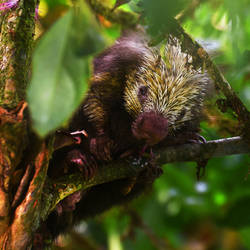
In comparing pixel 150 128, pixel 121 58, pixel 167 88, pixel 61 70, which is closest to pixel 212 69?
pixel 150 128

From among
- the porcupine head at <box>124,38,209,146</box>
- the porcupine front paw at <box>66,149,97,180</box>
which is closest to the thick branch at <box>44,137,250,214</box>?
the porcupine front paw at <box>66,149,97,180</box>

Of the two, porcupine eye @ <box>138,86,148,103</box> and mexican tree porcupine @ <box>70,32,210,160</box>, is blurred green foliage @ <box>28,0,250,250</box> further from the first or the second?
porcupine eye @ <box>138,86,148,103</box>

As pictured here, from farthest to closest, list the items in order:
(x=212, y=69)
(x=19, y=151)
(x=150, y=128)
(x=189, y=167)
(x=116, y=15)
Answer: (x=189, y=167), (x=116, y=15), (x=150, y=128), (x=212, y=69), (x=19, y=151)

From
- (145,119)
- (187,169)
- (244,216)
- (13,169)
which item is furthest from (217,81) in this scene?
(187,169)

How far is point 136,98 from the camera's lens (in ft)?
5.03

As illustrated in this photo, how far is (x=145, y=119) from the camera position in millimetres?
1393

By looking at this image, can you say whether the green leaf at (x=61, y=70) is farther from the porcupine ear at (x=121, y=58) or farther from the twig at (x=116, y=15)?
the twig at (x=116, y=15)

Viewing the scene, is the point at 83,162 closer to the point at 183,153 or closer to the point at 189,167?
the point at 183,153

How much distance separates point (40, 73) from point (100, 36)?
10cm

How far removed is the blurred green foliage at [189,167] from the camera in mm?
521

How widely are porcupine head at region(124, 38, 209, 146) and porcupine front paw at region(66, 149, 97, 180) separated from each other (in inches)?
10.4

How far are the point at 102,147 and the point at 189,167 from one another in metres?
1.77

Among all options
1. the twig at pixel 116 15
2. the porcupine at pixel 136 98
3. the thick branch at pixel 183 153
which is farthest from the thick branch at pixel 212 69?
the twig at pixel 116 15

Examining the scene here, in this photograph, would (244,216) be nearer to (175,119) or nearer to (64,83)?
(175,119)
